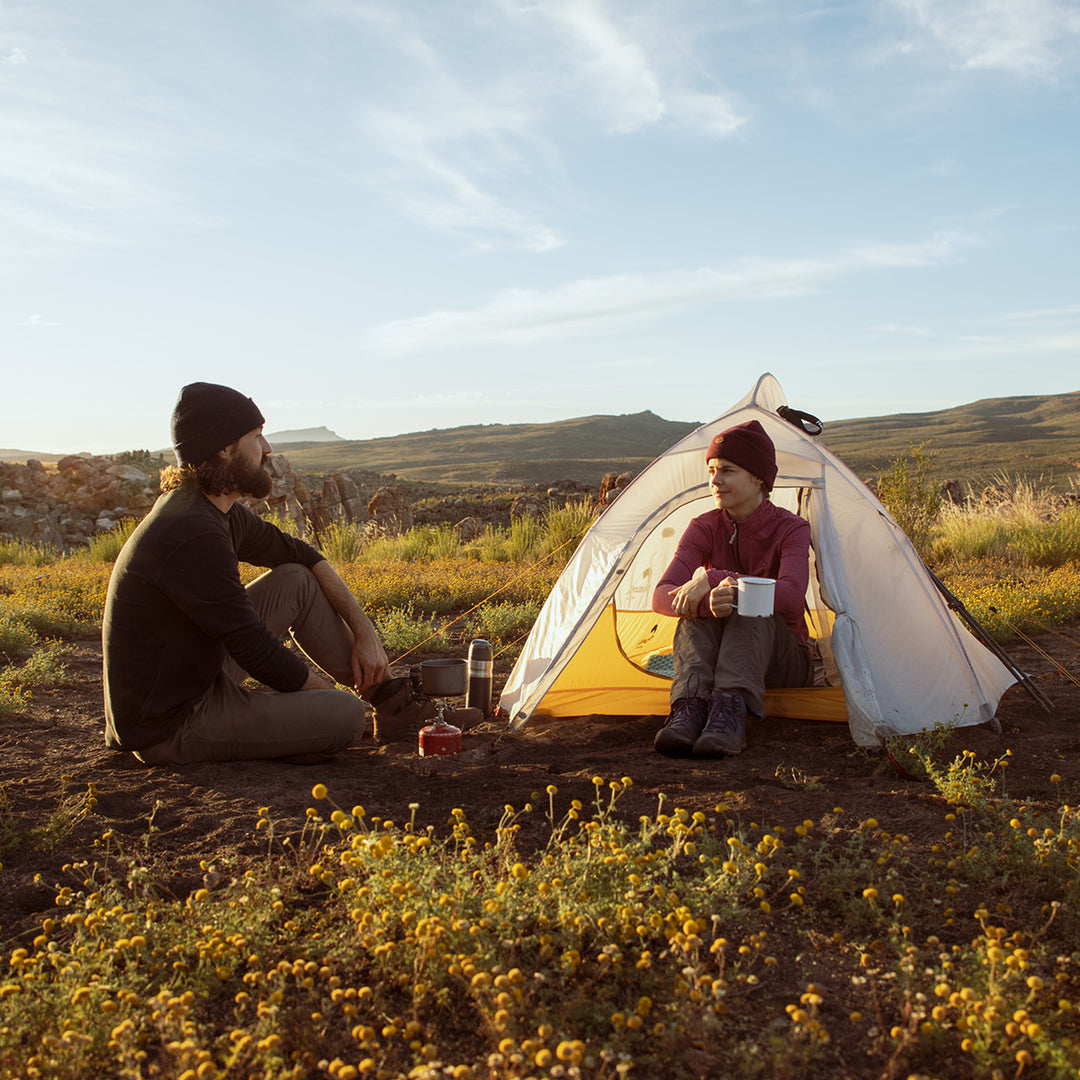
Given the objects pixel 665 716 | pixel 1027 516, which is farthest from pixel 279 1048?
pixel 1027 516

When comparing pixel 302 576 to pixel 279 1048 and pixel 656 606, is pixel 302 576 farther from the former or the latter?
pixel 279 1048

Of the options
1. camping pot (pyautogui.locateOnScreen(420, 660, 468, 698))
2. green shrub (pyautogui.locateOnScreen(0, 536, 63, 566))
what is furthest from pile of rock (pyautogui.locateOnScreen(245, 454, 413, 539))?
camping pot (pyautogui.locateOnScreen(420, 660, 468, 698))

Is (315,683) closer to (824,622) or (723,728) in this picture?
(723,728)

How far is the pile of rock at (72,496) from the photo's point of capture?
17359mm

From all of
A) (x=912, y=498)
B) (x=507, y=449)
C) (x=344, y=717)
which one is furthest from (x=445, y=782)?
(x=507, y=449)

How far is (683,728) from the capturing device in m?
4.21

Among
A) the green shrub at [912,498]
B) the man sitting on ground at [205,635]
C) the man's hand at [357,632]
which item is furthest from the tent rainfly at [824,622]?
the green shrub at [912,498]

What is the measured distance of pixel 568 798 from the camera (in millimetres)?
3631

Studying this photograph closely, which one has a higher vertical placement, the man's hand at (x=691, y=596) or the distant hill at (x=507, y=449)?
the distant hill at (x=507, y=449)

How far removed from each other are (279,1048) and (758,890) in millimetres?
1212

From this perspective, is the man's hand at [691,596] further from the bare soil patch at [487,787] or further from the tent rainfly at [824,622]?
the bare soil patch at [487,787]

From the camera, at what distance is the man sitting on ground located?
3.73m

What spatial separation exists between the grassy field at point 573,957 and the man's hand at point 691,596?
4.05 ft

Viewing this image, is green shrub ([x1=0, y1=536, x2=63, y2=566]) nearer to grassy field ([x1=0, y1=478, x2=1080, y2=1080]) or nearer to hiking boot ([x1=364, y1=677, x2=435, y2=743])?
hiking boot ([x1=364, y1=677, x2=435, y2=743])
